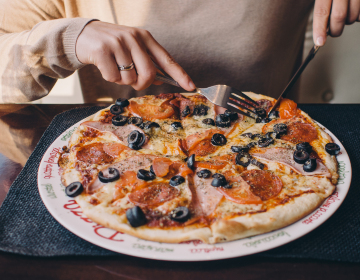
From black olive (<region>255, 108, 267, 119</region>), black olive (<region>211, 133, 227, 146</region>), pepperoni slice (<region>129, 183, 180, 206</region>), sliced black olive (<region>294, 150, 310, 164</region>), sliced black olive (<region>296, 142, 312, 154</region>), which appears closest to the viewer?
pepperoni slice (<region>129, 183, 180, 206</region>)

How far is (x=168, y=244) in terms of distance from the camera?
132 centimetres

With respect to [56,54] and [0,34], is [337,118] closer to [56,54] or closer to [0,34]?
Answer: [56,54]

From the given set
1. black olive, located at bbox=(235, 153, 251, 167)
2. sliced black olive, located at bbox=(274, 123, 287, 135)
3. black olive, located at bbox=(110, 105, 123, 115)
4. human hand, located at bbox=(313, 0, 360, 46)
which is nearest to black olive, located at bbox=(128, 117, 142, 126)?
black olive, located at bbox=(110, 105, 123, 115)

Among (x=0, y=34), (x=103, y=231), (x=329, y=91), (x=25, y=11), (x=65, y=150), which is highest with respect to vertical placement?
(x=25, y=11)

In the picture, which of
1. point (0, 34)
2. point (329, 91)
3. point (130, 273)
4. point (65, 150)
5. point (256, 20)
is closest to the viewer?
point (130, 273)

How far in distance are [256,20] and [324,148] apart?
148cm

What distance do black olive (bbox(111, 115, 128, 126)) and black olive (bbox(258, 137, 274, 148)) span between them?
1008mm

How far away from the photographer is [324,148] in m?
1.95

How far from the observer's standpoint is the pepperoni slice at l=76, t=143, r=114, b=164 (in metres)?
1.86

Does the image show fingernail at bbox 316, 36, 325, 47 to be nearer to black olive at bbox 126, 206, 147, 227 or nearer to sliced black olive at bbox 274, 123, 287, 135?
sliced black olive at bbox 274, 123, 287, 135

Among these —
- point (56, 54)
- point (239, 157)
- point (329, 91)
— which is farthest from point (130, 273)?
point (329, 91)

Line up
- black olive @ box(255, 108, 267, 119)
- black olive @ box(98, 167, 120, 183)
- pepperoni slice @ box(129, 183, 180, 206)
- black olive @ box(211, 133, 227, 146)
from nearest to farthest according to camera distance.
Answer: pepperoni slice @ box(129, 183, 180, 206) < black olive @ box(98, 167, 120, 183) < black olive @ box(211, 133, 227, 146) < black olive @ box(255, 108, 267, 119)

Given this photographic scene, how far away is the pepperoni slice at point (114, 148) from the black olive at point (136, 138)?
0.22ft

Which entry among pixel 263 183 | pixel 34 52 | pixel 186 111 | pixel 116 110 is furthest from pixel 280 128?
pixel 34 52
